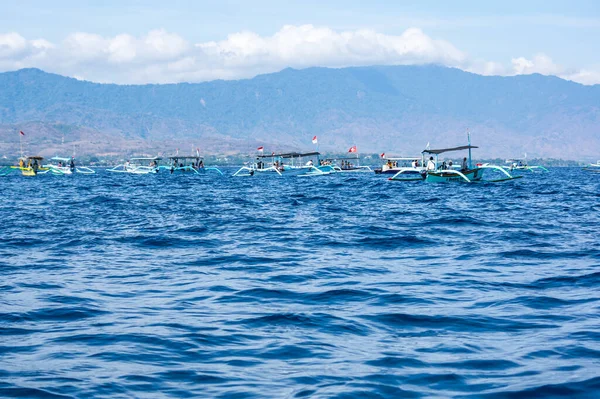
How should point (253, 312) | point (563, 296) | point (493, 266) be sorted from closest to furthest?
point (253, 312) → point (563, 296) → point (493, 266)

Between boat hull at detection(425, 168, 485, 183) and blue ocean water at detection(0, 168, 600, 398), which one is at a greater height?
boat hull at detection(425, 168, 485, 183)

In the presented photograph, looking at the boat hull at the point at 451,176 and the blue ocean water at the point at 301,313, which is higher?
the boat hull at the point at 451,176

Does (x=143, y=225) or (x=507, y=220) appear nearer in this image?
(x=143, y=225)

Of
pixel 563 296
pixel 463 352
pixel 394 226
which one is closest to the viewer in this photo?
pixel 463 352

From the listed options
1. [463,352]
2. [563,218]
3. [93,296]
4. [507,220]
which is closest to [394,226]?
[507,220]

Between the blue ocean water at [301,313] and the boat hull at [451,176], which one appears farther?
the boat hull at [451,176]

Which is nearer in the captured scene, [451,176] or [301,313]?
[301,313]

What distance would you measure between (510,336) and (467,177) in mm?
67355

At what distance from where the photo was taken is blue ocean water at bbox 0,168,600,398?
1130 centimetres

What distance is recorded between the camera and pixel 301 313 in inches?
625

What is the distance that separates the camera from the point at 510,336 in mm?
13805

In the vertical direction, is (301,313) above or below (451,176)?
below

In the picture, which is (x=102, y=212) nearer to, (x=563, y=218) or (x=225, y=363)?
(x=563, y=218)

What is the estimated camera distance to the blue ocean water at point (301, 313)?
37.1 ft
